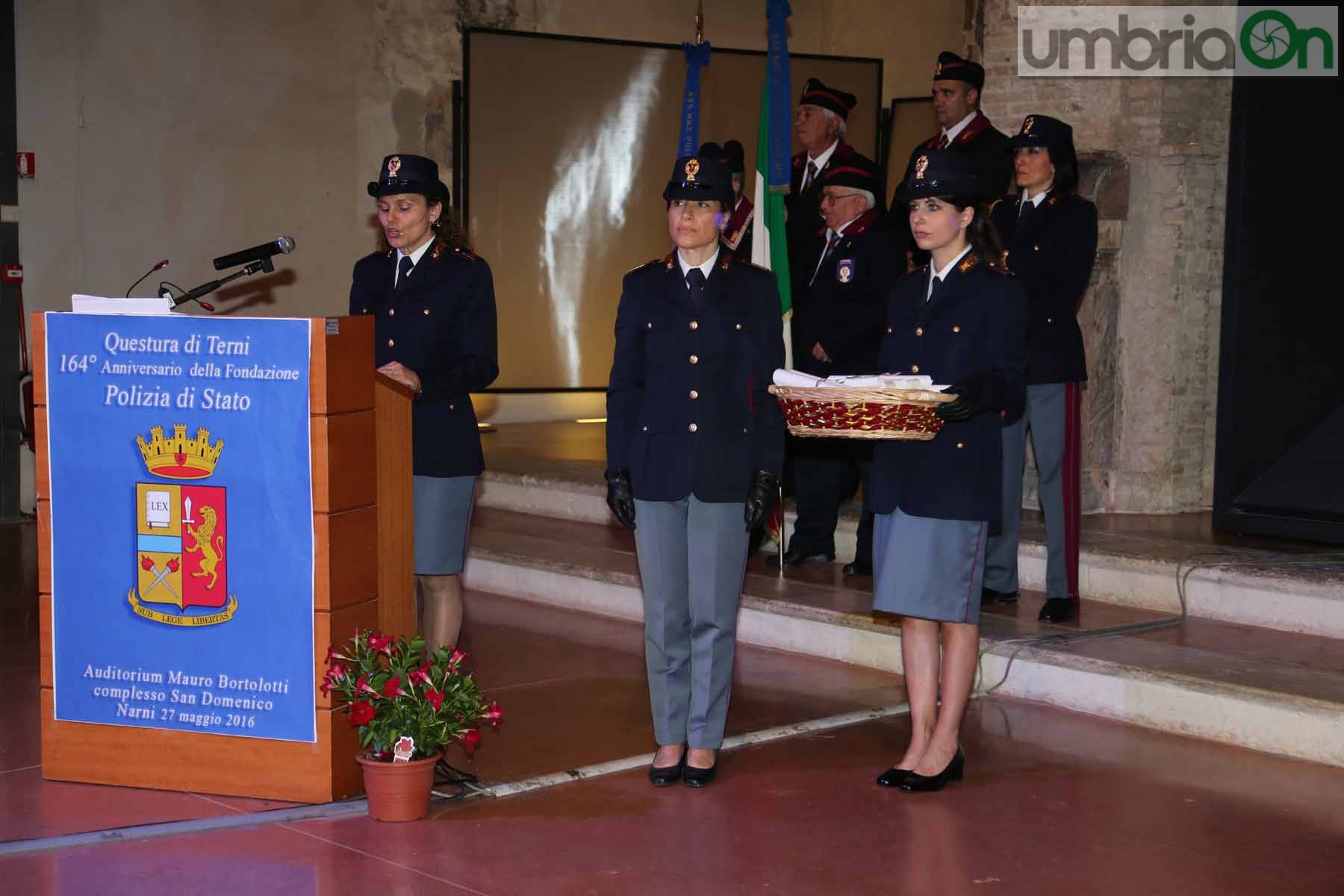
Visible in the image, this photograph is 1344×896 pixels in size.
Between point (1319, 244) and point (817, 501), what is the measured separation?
92.0 inches

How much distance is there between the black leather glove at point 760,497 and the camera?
430 centimetres

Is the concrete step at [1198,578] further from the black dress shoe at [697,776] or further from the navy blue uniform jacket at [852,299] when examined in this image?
the black dress shoe at [697,776]

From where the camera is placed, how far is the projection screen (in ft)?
34.8

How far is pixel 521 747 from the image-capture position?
4.83 metres

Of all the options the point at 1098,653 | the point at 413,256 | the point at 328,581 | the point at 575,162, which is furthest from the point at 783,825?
the point at 575,162

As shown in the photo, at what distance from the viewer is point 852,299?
21.4ft

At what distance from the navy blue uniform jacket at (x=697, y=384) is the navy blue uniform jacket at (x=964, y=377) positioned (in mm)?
359

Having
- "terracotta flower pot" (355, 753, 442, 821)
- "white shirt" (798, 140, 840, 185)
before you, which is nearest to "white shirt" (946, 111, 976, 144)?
"white shirt" (798, 140, 840, 185)

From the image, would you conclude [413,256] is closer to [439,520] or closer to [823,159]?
[439,520]

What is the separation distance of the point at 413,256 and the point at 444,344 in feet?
0.92

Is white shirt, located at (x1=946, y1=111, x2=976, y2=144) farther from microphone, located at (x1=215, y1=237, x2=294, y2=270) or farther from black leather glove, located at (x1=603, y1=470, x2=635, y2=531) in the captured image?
microphone, located at (x1=215, y1=237, x2=294, y2=270)

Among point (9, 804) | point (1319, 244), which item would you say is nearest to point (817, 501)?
point (1319, 244)

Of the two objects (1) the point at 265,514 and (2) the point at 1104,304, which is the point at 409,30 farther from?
(1) the point at 265,514

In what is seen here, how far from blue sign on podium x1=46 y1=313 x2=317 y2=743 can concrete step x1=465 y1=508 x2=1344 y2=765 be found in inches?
94.6
